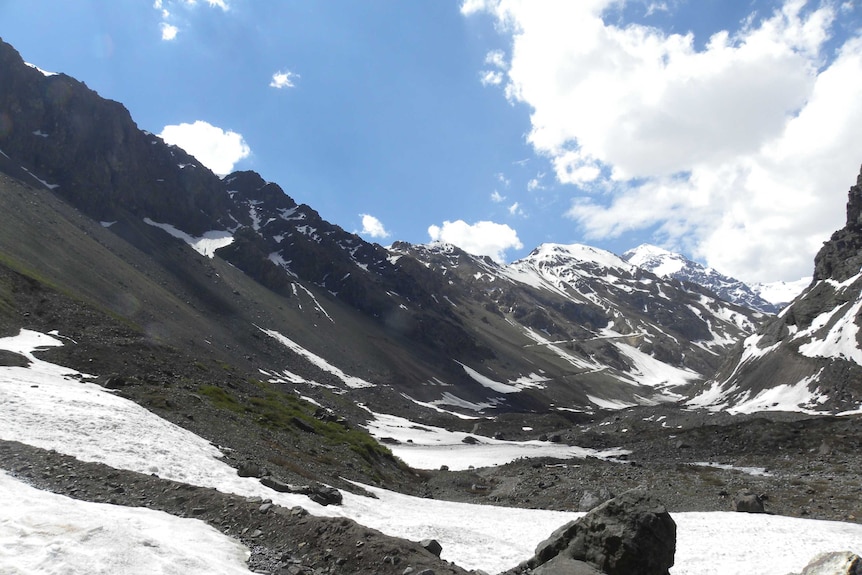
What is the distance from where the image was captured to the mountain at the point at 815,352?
11512cm

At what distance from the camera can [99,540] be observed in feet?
44.1

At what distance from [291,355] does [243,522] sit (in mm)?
124543

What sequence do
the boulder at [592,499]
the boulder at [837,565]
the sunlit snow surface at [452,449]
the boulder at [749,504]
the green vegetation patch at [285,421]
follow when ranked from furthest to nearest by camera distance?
the sunlit snow surface at [452,449], the green vegetation patch at [285,421], the boulder at [592,499], the boulder at [749,504], the boulder at [837,565]

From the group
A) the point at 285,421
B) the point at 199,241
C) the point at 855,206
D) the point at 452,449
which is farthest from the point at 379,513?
the point at 855,206

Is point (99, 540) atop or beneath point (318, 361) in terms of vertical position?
beneath

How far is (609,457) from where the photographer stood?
74.5 metres

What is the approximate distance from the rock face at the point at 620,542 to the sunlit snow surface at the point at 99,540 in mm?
9703

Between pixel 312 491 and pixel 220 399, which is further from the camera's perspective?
pixel 220 399

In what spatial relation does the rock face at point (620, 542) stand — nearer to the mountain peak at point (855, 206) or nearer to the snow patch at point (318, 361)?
the snow patch at point (318, 361)

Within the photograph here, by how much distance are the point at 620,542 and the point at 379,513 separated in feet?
50.7

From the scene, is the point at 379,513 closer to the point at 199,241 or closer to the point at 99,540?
the point at 99,540

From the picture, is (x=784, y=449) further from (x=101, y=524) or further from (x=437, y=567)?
(x=101, y=524)

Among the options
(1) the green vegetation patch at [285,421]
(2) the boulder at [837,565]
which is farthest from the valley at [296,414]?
(2) the boulder at [837,565]

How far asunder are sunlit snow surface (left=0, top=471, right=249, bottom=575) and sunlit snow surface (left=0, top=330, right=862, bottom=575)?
2.45ft
